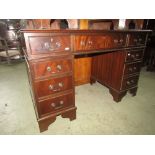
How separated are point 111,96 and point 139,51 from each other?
84 centimetres

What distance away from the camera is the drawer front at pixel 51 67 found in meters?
1.16

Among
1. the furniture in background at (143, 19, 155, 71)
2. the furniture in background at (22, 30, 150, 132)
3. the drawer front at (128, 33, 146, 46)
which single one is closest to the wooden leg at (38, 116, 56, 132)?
the furniture in background at (22, 30, 150, 132)

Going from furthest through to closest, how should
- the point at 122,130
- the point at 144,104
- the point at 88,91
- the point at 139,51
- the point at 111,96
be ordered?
the point at 88,91 < the point at 111,96 < the point at 144,104 < the point at 139,51 < the point at 122,130

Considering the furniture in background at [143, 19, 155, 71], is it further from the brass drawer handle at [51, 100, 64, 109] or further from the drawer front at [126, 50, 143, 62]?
the brass drawer handle at [51, 100, 64, 109]

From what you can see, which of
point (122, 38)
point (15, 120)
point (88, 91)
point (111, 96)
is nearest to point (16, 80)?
point (15, 120)

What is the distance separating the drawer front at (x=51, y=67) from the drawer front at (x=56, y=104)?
303 mm

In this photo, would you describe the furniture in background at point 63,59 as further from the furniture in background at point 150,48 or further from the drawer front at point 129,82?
the furniture in background at point 150,48

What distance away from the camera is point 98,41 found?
137 centimetres

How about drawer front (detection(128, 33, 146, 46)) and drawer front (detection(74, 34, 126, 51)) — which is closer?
drawer front (detection(74, 34, 126, 51))

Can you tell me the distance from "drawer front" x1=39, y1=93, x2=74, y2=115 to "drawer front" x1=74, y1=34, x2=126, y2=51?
560 mm

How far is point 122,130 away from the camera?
1460mm

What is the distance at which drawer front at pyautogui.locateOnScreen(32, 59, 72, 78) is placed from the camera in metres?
1.16

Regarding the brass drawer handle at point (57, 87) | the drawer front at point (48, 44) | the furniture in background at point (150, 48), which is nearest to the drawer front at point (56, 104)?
the brass drawer handle at point (57, 87)
